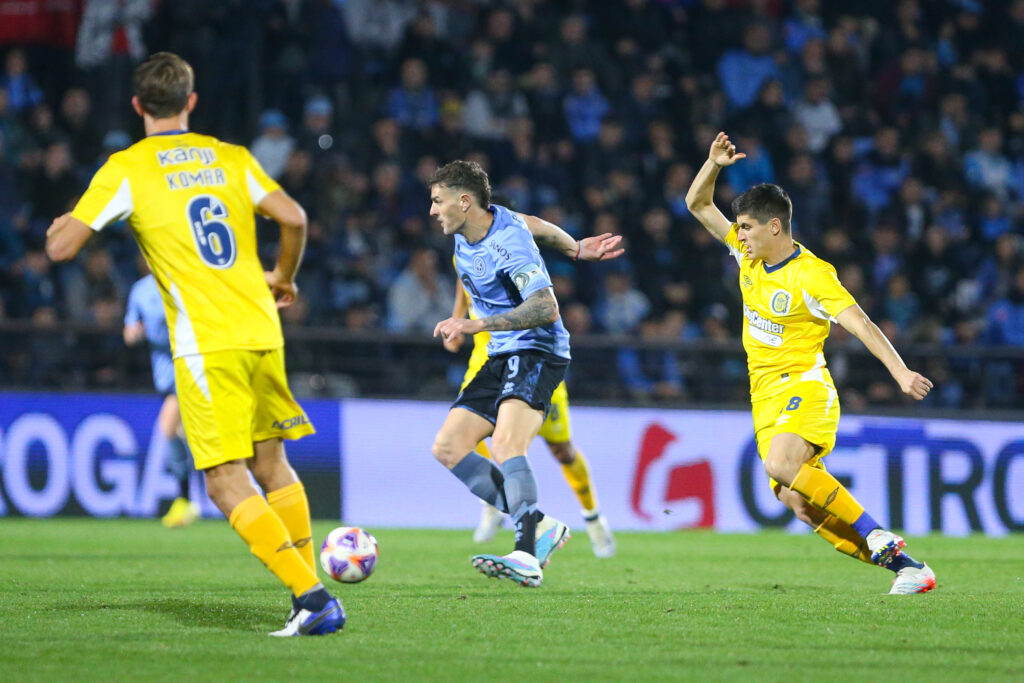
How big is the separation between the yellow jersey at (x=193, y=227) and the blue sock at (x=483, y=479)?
75.3 inches

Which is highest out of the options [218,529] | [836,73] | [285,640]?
[836,73]

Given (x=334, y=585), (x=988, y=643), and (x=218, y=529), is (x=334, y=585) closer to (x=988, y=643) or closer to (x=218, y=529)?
(x=988, y=643)

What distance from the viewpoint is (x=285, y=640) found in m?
5.22

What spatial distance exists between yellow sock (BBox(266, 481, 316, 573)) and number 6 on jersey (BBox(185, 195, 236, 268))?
1052mm

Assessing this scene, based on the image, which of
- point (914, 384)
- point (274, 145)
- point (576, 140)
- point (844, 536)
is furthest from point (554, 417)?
point (576, 140)

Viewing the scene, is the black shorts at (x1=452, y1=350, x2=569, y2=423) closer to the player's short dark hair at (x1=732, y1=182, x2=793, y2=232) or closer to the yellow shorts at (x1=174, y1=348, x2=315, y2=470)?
the player's short dark hair at (x1=732, y1=182, x2=793, y2=232)

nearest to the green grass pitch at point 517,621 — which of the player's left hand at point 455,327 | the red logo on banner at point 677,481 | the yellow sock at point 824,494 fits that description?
the yellow sock at point 824,494

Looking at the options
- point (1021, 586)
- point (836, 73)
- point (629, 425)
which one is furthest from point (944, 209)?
point (1021, 586)

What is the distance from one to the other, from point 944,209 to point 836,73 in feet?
7.63

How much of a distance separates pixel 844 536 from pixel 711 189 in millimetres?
2078

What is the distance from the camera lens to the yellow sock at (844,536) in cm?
707

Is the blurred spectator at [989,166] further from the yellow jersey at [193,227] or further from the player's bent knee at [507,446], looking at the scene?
the yellow jersey at [193,227]

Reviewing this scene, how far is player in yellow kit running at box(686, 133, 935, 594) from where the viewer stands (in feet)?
22.7

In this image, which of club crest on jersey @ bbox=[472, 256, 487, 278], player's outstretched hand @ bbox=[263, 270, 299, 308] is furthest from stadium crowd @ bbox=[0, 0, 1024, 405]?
player's outstretched hand @ bbox=[263, 270, 299, 308]
